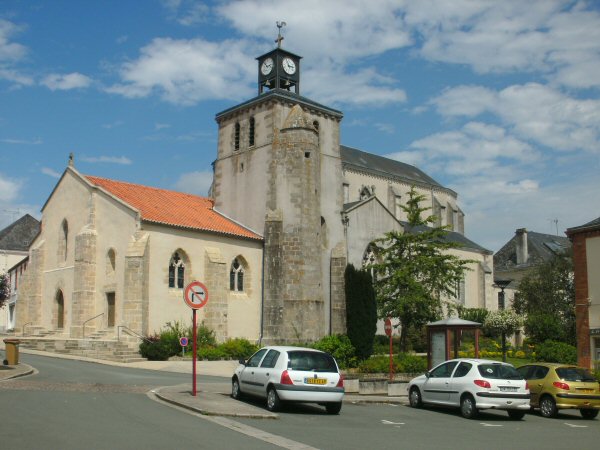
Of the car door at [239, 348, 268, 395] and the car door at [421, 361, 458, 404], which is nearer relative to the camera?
the car door at [239, 348, 268, 395]

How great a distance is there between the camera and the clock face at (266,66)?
42.0m

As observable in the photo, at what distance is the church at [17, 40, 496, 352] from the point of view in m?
33.7

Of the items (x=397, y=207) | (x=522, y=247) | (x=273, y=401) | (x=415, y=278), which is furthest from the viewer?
(x=522, y=247)

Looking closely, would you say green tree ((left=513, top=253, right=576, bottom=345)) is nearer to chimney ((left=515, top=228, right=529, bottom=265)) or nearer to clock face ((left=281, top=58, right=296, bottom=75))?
clock face ((left=281, top=58, right=296, bottom=75))

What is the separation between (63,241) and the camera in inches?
1495

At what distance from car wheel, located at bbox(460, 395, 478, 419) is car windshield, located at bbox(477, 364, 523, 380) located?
0.66 m

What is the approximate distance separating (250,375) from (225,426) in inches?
147

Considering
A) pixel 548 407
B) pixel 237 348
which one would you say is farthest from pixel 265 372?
pixel 237 348

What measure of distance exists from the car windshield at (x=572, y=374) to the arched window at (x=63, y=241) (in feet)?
92.2

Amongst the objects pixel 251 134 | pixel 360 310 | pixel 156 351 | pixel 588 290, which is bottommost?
pixel 156 351

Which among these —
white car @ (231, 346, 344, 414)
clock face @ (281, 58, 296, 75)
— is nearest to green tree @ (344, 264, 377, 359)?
clock face @ (281, 58, 296, 75)

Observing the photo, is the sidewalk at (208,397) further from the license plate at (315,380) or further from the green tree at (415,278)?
the green tree at (415,278)

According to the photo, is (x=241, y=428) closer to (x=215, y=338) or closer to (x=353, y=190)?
(x=215, y=338)

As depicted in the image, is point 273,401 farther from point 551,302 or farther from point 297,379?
point 551,302
